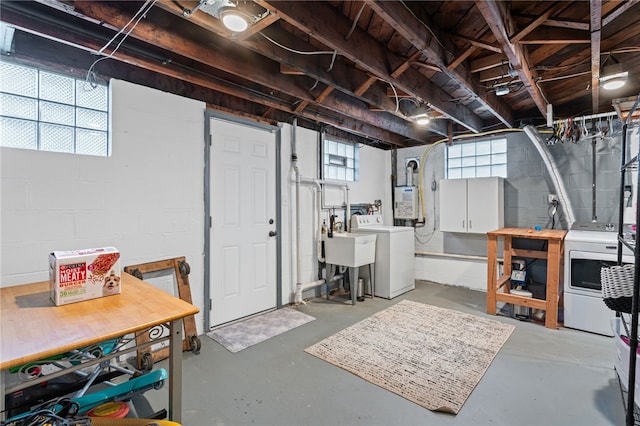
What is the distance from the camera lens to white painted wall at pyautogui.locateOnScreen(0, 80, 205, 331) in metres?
2.04

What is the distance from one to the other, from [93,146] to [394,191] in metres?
4.26

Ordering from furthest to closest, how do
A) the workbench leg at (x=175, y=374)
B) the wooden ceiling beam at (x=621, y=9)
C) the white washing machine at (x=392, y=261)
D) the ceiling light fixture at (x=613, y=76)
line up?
the white washing machine at (x=392, y=261), the ceiling light fixture at (x=613, y=76), the wooden ceiling beam at (x=621, y=9), the workbench leg at (x=175, y=374)

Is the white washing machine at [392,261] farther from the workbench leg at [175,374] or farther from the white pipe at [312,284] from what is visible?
the workbench leg at [175,374]

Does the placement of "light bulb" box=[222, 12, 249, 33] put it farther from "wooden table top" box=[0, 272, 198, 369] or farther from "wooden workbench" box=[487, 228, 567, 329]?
"wooden workbench" box=[487, 228, 567, 329]

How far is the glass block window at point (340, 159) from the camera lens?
4531 millimetres

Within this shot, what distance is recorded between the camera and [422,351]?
2664 mm

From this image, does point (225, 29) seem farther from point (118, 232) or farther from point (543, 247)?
point (543, 247)

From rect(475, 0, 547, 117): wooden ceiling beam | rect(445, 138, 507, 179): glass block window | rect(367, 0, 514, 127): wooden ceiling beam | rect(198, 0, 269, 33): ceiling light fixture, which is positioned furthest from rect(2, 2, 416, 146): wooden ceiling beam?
rect(445, 138, 507, 179): glass block window

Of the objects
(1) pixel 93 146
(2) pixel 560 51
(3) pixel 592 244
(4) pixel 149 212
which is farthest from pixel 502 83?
(1) pixel 93 146

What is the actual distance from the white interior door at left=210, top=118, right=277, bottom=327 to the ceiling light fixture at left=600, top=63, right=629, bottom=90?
3.15 m

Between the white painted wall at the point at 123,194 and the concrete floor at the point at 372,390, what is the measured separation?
89 cm

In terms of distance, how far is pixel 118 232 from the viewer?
2455 millimetres

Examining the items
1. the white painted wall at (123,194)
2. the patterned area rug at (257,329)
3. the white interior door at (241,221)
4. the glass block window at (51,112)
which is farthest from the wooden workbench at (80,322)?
the white interior door at (241,221)

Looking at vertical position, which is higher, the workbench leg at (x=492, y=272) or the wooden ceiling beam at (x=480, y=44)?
the wooden ceiling beam at (x=480, y=44)
